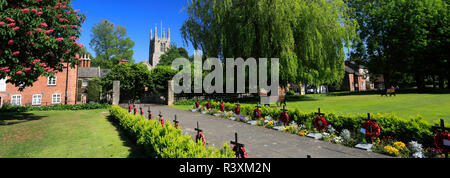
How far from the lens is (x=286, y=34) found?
19.9 metres

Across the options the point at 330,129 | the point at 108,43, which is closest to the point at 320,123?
the point at 330,129

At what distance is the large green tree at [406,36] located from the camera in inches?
1209

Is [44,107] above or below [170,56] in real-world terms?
below

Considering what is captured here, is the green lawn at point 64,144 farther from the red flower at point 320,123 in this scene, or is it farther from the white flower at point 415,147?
the white flower at point 415,147

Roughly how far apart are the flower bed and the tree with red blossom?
13952 millimetres

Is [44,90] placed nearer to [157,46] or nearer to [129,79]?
[129,79]

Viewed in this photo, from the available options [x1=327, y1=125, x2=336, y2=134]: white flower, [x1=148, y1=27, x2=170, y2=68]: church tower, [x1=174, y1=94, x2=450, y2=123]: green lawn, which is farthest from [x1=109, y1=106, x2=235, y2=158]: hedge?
[x1=148, y1=27, x2=170, y2=68]: church tower

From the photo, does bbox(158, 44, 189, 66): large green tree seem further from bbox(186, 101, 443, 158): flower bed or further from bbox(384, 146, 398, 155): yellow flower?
bbox(384, 146, 398, 155): yellow flower

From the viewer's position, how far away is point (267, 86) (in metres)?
22.3

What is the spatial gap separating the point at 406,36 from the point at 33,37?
45428 mm

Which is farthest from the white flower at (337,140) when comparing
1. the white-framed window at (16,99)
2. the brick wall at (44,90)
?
the white-framed window at (16,99)
